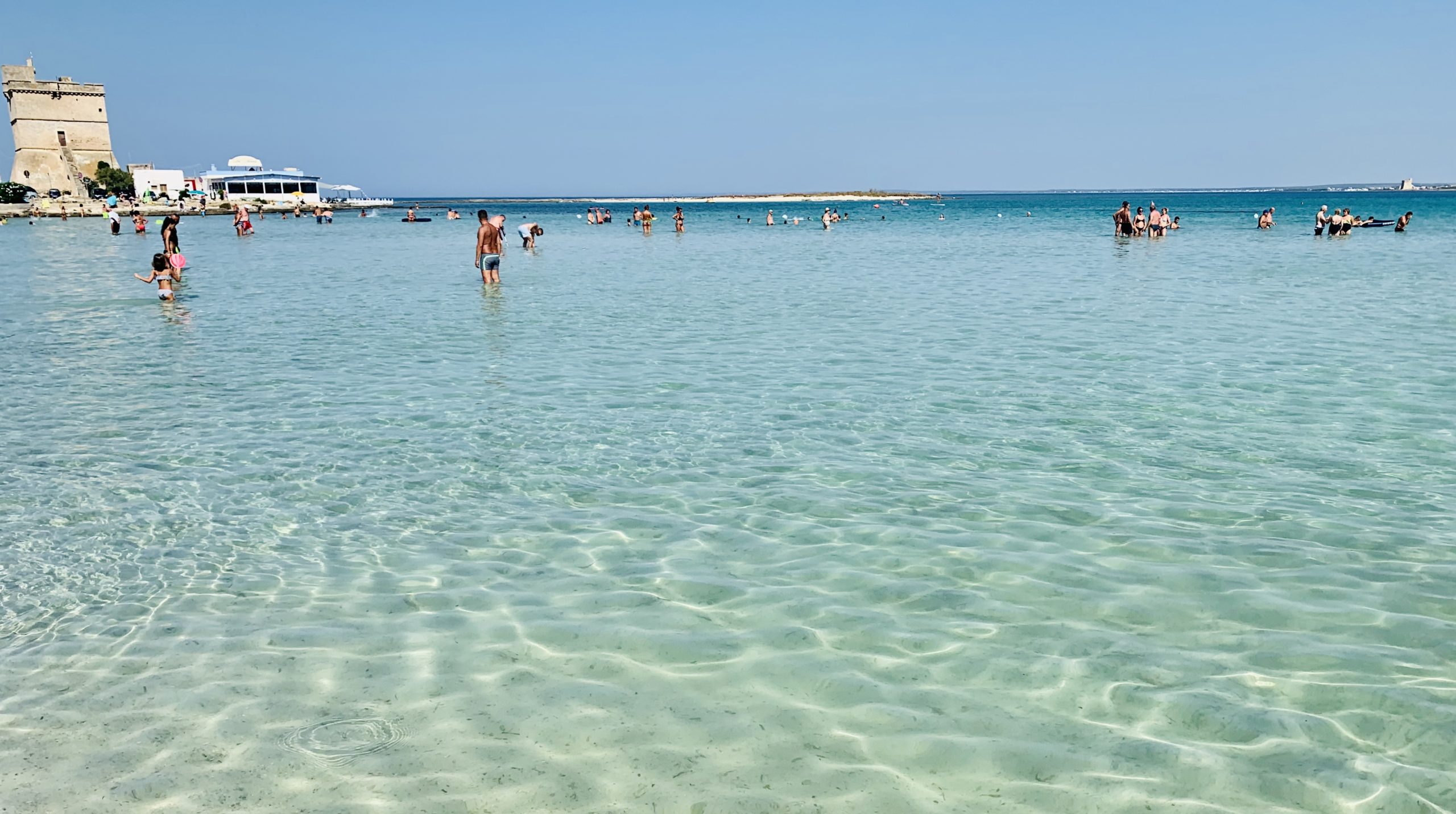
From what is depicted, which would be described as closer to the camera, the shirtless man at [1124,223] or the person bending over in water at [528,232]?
the person bending over in water at [528,232]

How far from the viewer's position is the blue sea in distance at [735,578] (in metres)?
4.05

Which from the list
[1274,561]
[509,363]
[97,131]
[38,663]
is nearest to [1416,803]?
[1274,561]

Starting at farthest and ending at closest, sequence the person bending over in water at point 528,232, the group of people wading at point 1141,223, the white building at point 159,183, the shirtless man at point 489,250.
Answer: the white building at point 159,183 → the group of people wading at point 1141,223 → the person bending over in water at point 528,232 → the shirtless man at point 489,250

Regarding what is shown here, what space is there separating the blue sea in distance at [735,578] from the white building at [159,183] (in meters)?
103

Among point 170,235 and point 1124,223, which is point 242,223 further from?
point 1124,223

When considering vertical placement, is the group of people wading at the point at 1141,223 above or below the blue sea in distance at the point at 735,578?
above

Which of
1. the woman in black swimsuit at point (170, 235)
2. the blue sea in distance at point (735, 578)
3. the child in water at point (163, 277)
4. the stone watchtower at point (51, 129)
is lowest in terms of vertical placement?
the blue sea in distance at point (735, 578)

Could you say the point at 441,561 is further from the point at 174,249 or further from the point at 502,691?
the point at 174,249

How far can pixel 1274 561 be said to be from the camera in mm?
6070

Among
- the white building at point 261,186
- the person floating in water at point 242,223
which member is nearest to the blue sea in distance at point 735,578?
the person floating in water at point 242,223

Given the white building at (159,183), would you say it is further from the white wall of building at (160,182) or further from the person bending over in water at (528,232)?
the person bending over in water at (528,232)

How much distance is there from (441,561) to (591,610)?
1.37 m

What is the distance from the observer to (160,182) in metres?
103

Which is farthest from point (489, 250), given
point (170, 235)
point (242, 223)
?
point (242, 223)
